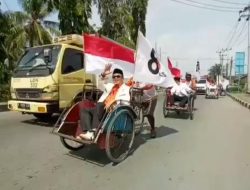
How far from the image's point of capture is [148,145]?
29.0 feet

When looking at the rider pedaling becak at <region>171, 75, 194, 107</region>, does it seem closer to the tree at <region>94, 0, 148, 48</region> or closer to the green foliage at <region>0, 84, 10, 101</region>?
the green foliage at <region>0, 84, 10, 101</region>

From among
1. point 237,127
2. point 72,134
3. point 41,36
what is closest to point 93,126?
point 72,134

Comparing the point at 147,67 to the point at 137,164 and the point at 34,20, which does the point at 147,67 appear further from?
the point at 34,20

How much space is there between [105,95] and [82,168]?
1.79 meters

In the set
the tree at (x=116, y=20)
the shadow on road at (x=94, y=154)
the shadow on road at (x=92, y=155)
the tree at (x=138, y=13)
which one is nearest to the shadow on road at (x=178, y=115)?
the shadow on road at (x=94, y=154)

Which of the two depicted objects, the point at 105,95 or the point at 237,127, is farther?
the point at 237,127

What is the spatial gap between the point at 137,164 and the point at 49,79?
16.1 ft

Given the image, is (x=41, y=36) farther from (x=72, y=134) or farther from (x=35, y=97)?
(x=72, y=134)

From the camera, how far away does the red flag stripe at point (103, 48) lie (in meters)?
8.43

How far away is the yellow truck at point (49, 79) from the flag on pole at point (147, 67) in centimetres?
314

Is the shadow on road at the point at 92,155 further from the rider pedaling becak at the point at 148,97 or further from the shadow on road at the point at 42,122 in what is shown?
the shadow on road at the point at 42,122

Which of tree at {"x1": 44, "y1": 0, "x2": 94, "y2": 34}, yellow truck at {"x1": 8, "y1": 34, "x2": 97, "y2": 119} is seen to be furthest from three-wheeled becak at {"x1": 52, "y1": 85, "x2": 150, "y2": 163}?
tree at {"x1": 44, "y1": 0, "x2": 94, "y2": 34}

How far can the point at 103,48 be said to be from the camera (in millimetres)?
8633

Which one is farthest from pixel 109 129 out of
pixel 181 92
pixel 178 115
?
pixel 178 115
